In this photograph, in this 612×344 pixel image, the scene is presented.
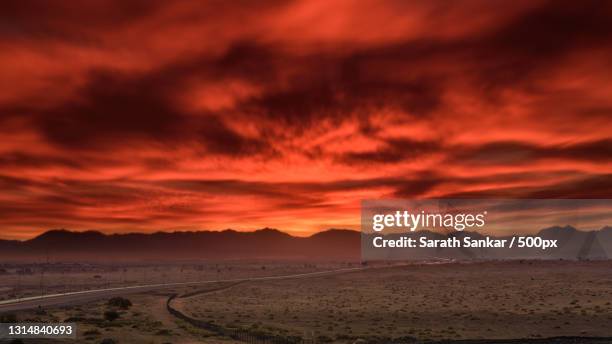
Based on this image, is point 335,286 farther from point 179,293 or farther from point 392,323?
point 392,323

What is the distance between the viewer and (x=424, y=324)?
60.5m

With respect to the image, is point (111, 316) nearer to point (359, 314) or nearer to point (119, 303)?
point (119, 303)

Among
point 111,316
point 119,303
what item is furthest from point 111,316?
point 119,303

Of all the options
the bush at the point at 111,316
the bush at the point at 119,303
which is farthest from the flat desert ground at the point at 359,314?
the bush at the point at 119,303

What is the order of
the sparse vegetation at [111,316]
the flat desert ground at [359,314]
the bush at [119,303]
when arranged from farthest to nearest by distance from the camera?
1. the bush at [119,303]
2. the sparse vegetation at [111,316]
3. the flat desert ground at [359,314]

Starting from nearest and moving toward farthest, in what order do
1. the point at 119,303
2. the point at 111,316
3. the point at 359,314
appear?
the point at 111,316, the point at 359,314, the point at 119,303

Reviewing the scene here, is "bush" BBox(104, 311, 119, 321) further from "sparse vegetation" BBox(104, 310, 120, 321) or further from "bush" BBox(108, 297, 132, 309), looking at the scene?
"bush" BBox(108, 297, 132, 309)

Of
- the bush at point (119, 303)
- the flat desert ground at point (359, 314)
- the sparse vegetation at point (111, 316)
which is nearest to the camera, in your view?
the flat desert ground at point (359, 314)

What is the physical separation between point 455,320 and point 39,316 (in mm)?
48865

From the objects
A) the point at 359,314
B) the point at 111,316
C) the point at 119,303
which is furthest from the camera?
the point at 119,303

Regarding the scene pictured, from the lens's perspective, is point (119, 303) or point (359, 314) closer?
point (359, 314)

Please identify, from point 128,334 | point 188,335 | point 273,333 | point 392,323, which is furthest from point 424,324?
point 128,334

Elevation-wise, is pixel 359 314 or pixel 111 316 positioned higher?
pixel 111 316

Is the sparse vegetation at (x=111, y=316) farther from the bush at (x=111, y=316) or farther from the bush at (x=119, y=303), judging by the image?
the bush at (x=119, y=303)
